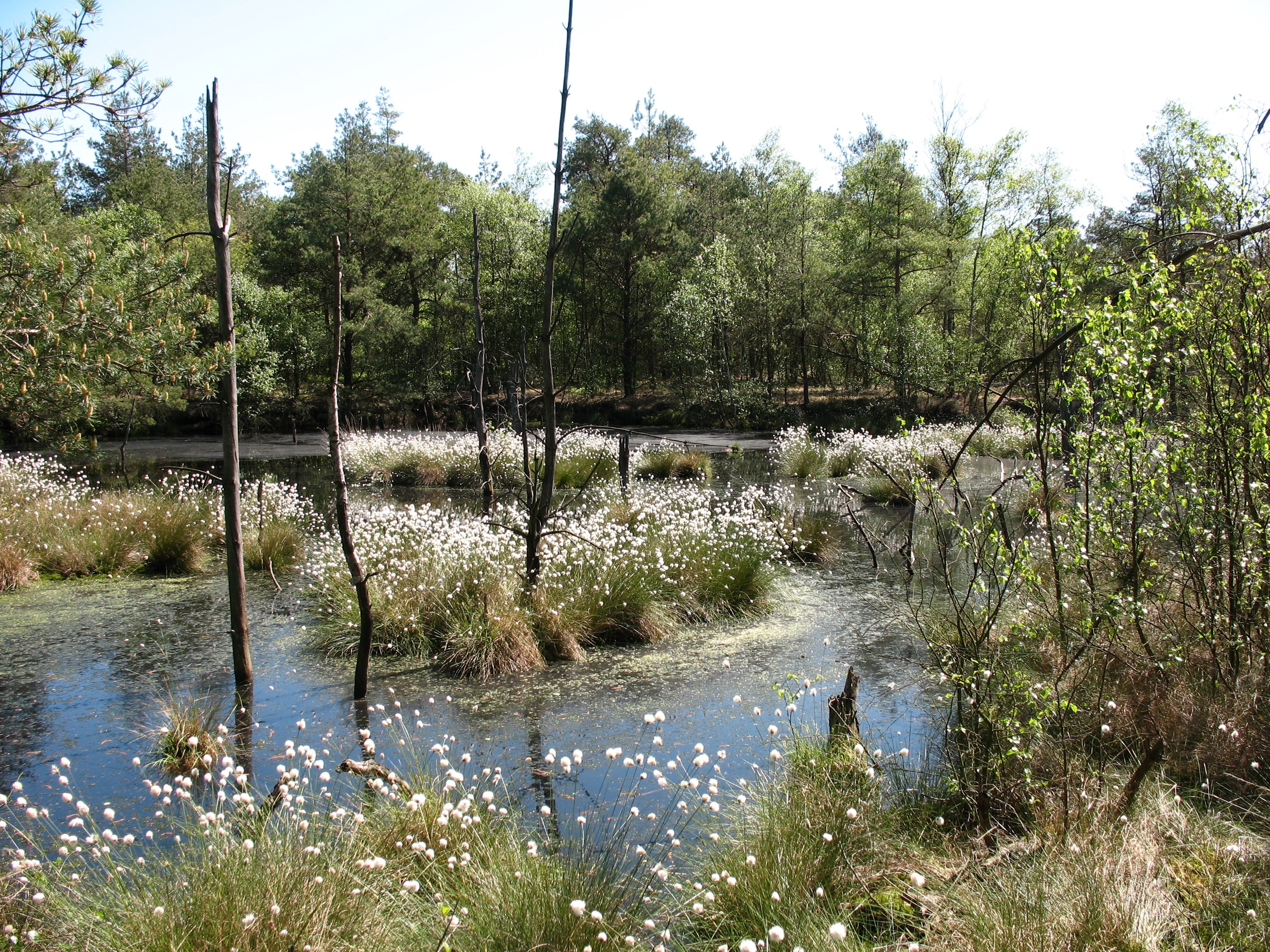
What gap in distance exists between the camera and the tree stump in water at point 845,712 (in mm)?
4832

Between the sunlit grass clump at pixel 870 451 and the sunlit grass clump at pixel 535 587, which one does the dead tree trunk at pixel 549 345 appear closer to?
the sunlit grass clump at pixel 535 587

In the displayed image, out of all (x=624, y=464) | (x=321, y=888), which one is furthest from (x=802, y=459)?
(x=321, y=888)

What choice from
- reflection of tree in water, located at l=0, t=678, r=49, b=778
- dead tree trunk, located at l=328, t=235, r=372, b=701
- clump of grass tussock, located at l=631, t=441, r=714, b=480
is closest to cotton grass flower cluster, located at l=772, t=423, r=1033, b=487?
clump of grass tussock, located at l=631, t=441, r=714, b=480

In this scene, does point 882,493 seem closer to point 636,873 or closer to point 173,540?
point 173,540

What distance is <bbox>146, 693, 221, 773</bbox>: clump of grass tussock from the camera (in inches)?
206

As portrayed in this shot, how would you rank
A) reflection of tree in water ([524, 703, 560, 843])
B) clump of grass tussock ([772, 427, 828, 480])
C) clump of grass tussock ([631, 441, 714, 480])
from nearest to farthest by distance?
reflection of tree in water ([524, 703, 560, 843])
clump of grass tussock ([631, 441, 714, 480])
clump of grass tussock ([772, 427, 828, 480])

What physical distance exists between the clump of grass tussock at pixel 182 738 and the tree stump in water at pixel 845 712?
11.0 ft

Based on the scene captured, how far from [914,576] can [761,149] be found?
40.4 meters

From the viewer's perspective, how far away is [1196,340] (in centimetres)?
483

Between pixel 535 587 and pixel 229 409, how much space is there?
3.02 meters

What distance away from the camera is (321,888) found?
3010 mm

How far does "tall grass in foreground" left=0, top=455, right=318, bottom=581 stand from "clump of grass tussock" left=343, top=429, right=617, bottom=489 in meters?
6.87

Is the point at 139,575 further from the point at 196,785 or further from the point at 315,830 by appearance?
the point at 315,830

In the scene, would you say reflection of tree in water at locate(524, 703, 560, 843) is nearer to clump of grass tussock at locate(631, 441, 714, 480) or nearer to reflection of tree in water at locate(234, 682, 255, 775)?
reflection of tree in water at locate(234, 682, 255, 775)
